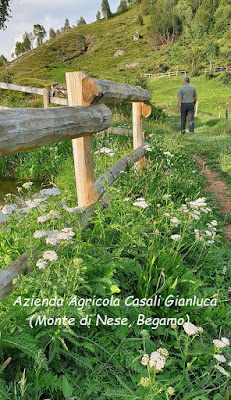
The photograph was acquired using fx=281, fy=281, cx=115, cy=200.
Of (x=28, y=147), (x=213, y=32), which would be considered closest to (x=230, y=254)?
(x=28, y=147)

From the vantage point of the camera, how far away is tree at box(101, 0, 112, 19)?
378ft

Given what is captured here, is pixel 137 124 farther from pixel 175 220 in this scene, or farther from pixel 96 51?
pixel 96 51

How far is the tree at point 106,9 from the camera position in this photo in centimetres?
11534

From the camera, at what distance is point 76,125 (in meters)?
2.40

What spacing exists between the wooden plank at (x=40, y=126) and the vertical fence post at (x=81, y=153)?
0.15 m

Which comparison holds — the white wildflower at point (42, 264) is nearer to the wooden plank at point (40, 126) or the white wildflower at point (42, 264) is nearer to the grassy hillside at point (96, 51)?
the wooden plank at point (40, 126)

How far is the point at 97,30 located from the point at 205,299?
117 meters

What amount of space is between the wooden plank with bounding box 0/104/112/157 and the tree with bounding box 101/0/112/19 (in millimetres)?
137587

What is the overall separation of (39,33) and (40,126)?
112364 mm

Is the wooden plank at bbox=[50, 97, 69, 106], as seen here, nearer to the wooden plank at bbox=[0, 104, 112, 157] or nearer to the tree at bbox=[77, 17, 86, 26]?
the wooden plank at bbox=[0, 104, 112, 157]

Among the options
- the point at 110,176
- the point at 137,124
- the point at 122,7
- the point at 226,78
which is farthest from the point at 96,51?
the point at 110,176

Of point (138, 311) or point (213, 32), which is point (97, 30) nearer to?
point (213, 32)

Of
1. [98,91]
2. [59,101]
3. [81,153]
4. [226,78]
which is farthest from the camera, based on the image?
[226,78]

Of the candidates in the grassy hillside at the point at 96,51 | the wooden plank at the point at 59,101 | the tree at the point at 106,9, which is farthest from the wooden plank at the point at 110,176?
the tree at the point at 106,9
